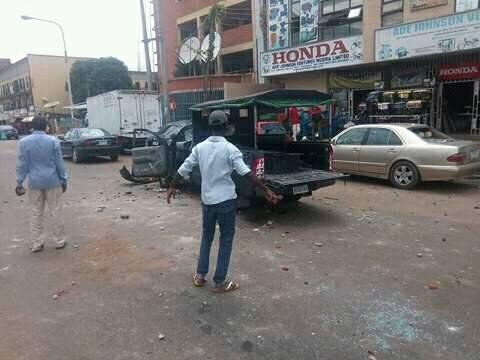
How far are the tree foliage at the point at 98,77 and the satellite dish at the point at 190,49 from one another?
20.9 m

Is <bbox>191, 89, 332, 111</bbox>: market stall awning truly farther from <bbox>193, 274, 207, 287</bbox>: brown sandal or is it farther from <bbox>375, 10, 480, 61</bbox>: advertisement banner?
<bbox>375, 10, 480, 61</bbox>: advertisement banner

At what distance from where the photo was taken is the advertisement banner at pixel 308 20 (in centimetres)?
1574

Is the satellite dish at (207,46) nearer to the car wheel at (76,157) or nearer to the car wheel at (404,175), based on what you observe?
the car wheel at (76,157)

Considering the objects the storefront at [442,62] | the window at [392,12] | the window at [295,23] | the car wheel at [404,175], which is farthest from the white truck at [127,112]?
the car wheel at [404,175]

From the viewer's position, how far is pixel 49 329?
3.36 metres

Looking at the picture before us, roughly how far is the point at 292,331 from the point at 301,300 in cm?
57

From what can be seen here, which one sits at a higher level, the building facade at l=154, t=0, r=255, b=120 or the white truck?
the building facade at l=154, t=0, r=255, b=120

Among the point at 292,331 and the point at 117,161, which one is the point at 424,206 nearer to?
the point at 292,331

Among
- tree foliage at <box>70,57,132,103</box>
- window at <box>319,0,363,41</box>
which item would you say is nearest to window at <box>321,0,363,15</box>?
window at <box>319,0,363,41</box>

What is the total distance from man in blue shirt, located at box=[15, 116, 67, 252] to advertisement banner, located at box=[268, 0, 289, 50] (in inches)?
535

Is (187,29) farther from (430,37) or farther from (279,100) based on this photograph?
(279,100)

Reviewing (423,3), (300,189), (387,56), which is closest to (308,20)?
(387,56)

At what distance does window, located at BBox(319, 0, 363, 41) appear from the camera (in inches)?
577

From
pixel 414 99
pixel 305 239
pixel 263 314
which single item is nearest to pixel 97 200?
pixel 305 239
